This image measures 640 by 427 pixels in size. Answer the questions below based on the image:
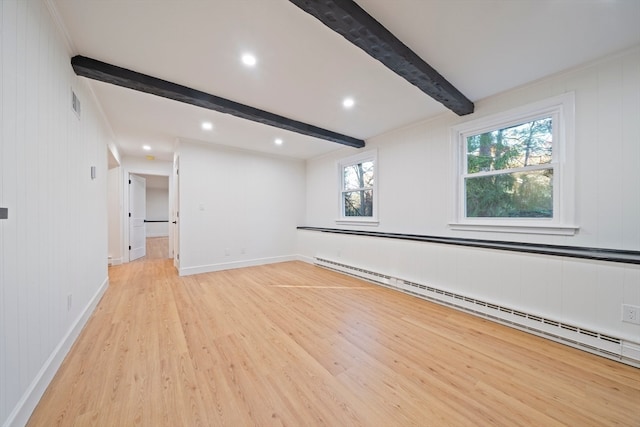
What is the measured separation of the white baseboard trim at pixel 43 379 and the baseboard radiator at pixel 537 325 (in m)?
3.40

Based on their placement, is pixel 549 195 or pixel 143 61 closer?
pixel 143 61

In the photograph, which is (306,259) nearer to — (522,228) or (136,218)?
(522,228)

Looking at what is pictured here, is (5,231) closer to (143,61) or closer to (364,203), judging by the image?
(143,61)

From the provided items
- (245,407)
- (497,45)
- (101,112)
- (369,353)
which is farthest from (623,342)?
(101,112)

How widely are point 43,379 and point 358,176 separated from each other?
176 inches

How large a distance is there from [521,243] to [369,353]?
1.98 m

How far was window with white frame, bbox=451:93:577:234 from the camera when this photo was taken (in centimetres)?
232

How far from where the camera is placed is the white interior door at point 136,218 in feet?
18.0

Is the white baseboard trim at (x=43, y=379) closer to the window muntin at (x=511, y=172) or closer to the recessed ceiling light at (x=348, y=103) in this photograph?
the recessed ceiling light at (x=348, y=103)

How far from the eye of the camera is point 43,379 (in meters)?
1.48

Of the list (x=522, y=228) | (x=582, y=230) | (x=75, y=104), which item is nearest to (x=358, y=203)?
(x=522, y=228)

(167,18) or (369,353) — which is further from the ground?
(167,18)

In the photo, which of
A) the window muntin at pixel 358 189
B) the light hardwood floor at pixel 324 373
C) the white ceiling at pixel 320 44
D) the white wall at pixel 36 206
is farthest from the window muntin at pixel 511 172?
the white wall at pixel 36 206

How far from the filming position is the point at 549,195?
2.45 meters
